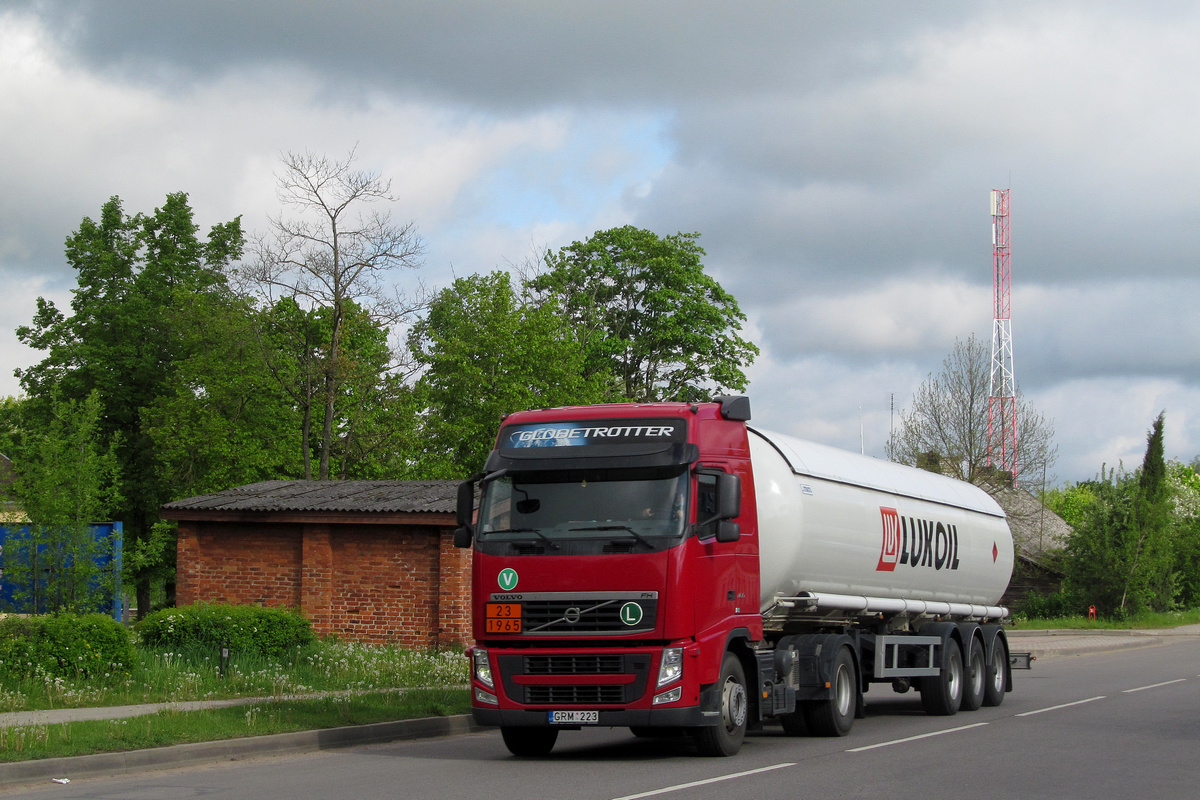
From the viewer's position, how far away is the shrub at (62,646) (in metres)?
15.8

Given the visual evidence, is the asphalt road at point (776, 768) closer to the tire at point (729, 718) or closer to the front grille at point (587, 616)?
the tire at point (729, 718)

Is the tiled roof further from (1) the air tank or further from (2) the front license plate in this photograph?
(2) the front license plate

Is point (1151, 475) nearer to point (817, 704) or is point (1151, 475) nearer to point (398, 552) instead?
point (398, 552)

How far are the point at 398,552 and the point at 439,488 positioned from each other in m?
1.62

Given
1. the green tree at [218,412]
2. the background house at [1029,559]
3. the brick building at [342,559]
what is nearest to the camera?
the brick building at [342,559]

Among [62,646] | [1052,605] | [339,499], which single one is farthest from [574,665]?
[1052,605]

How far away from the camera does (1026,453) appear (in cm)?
4584

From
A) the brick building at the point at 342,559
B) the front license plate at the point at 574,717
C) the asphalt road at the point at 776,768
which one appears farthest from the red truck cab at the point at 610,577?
the brick building at the point at 342,559

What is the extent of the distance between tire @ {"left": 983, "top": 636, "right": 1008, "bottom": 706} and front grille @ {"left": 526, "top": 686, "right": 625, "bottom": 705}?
9.38 metres

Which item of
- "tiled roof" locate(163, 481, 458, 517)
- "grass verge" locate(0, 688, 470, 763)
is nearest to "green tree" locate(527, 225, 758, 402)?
"tiled roof" locate(163, 481, 458, 517)

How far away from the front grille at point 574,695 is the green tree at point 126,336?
3341 centimetres

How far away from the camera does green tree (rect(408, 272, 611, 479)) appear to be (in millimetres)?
A: 39688

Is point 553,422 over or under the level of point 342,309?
under

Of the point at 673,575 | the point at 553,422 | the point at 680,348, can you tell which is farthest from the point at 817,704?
the point at 680,348
